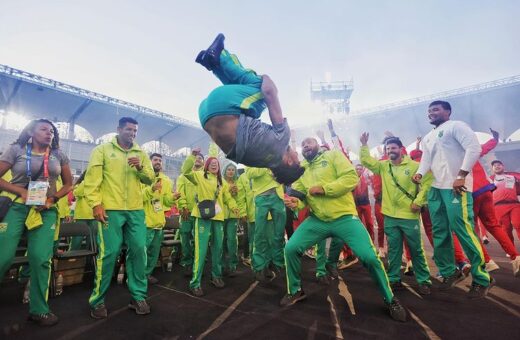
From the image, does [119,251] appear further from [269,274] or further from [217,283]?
[269,274]

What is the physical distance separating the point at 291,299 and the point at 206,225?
64.2 inches

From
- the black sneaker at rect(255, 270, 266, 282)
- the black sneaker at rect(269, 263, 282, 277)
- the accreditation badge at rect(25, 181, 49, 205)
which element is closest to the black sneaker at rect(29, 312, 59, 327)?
the accreditation badge at rect(25, 181, 49, 205)

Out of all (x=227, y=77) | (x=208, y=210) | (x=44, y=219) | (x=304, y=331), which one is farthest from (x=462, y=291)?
(x=44, y=219)

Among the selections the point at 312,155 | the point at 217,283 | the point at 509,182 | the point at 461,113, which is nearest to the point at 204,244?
the point at 217,283

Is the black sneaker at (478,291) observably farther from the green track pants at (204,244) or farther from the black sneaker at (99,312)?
the black sneaker at (99,312)

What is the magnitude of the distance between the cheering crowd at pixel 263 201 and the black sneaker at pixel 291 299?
0.05 feet

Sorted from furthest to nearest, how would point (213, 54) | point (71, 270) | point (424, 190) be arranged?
point (71, 270) < point (424, 190) < point (213, 54)

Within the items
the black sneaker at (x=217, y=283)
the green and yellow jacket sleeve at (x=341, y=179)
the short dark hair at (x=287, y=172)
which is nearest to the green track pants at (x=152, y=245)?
the black sneaker at (x=217, y=283)

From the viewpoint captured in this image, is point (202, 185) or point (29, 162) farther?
point (202, 185)

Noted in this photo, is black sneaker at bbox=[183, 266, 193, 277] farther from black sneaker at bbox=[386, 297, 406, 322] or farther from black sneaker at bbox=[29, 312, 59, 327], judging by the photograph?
black sneaker at bbox=[386, 297, 406, 322]

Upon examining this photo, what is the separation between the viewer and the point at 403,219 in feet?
13.1

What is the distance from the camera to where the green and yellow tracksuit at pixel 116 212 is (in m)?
3.11

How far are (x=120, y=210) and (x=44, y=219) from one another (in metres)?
0.71

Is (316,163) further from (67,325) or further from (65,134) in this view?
(65,134)
